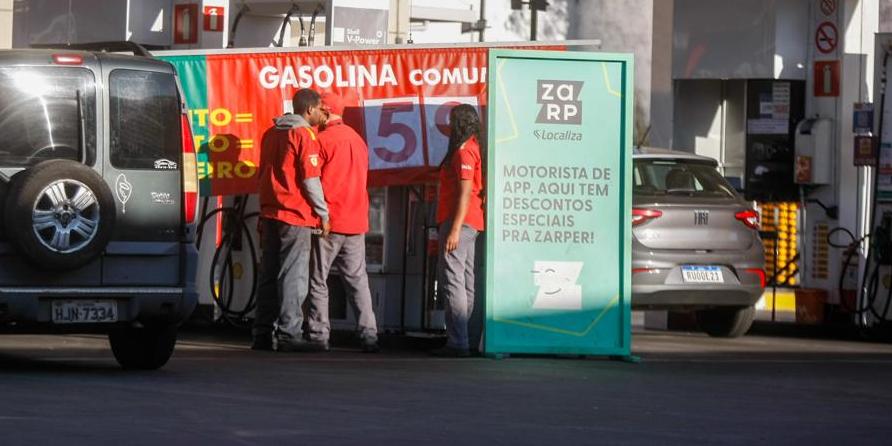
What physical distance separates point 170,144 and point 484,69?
3832 millimetres

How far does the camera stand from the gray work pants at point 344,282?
585 inches

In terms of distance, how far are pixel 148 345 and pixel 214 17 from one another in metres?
6.63

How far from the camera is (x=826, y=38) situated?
19594 mm

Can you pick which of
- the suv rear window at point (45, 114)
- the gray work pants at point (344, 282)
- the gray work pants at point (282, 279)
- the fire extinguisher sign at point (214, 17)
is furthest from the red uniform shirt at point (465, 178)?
the fire extinguisher sign at point (214, 17)

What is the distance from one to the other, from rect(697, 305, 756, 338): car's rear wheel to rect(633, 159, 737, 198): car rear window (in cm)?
112

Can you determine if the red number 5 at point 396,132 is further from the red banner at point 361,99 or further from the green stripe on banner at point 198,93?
the green stripe on banner at point 198,93

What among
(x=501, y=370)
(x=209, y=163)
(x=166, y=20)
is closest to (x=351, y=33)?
(x=166, y=20)

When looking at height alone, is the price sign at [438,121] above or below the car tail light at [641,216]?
above

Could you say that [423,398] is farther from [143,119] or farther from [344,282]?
[344,282]

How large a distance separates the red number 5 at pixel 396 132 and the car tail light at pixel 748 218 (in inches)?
122

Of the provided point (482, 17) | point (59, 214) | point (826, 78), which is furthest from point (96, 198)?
point (482, 17)

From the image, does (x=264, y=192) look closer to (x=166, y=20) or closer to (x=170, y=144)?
(x=170, y=144)

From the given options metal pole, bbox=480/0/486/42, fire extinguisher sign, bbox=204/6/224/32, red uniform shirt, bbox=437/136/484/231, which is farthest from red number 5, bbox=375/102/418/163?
metal pole, bbox=480/0/486/42

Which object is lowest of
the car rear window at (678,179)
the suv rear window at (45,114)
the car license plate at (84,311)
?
the car license plate at (84,311)
